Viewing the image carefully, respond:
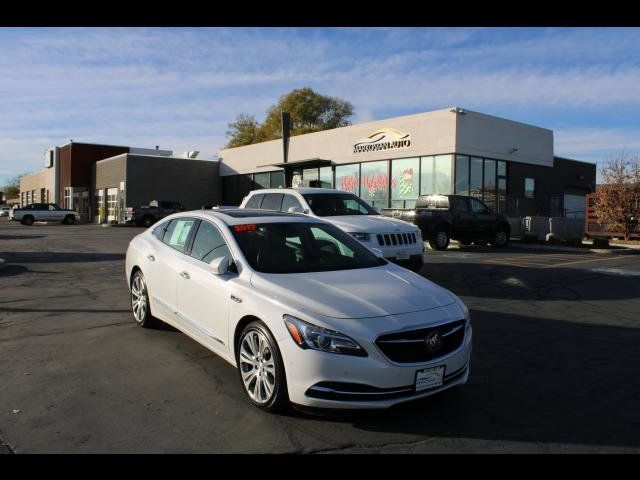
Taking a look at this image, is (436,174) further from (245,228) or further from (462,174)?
(245,228)

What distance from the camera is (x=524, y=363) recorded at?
17.5 feet

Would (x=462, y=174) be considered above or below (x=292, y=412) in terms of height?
above

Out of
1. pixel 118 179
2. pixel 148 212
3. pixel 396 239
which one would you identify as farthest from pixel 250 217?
pixel 118 179

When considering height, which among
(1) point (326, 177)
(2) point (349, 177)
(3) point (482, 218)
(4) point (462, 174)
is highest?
(1) point (326, 177)

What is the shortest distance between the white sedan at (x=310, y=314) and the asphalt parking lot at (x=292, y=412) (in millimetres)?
271

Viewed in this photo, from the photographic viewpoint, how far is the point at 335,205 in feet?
36.8

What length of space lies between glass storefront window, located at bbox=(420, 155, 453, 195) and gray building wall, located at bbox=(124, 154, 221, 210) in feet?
70.2

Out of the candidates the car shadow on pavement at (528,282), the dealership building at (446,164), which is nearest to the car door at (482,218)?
the car shadow on pavement at (528,282)

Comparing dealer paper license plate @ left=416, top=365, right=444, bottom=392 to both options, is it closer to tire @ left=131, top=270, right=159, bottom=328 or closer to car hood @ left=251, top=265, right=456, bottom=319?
car hood @ left=251, top=265, right=456, bottom=319

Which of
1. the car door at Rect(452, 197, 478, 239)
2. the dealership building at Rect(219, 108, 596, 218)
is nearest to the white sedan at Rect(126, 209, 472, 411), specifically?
the car door at Rect(452, 197, 478, 239)

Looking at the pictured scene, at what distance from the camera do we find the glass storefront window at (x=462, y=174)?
939 inches

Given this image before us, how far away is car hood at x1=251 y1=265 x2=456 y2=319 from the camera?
12.9ft

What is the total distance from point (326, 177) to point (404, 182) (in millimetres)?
6268

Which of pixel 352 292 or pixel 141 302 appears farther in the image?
pixel 141 302
